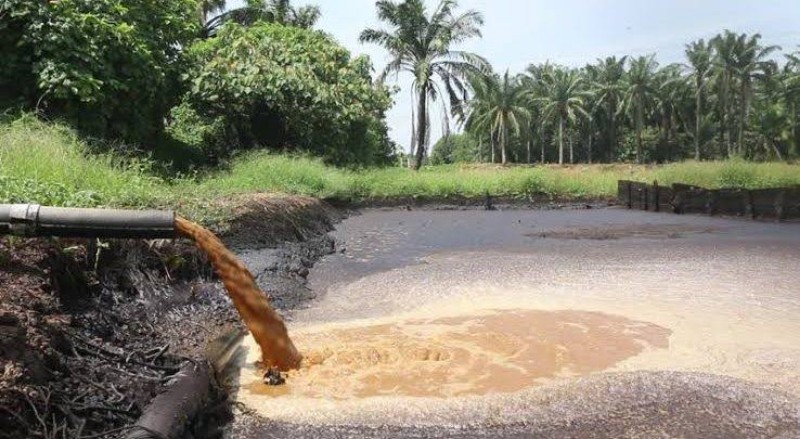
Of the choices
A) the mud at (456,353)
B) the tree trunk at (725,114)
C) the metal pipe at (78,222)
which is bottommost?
the mud at (456,353)

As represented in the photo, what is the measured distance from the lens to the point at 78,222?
12.0 ft

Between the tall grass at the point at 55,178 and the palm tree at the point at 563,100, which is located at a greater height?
the palm tree at the point at 563,100

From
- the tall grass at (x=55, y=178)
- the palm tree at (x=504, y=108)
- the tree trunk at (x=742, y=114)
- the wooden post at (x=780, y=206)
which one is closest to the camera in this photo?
the tall grass at (x=55, y=178)

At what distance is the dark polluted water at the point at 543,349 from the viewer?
3.88m

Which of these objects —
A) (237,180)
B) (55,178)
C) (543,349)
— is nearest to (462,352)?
(543,349)

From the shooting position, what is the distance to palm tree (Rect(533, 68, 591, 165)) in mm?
51312

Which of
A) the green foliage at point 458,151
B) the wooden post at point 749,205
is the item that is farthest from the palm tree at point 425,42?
the green foliage at point 458,151

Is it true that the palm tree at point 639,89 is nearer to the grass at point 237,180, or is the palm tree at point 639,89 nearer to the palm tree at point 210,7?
the grass at point 237,180

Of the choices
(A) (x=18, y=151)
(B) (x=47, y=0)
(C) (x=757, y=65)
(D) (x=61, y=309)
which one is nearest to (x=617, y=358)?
(D) (x=61, y=309)

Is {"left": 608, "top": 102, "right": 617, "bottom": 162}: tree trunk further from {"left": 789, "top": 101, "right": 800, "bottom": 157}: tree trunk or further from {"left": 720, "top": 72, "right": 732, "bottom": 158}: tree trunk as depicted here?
{"left": 789, "top": 101, "right": 800, "bottom": 157}: tree trunk

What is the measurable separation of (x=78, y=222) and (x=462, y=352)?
3009mm

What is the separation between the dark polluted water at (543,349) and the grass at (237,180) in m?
2.15

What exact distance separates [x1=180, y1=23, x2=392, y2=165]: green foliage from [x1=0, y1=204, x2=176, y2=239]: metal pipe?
16171 mm

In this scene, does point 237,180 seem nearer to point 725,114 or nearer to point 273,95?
point 273,95
